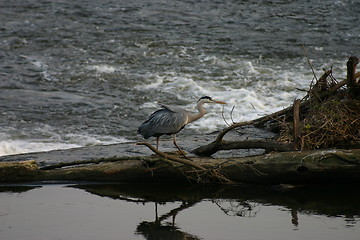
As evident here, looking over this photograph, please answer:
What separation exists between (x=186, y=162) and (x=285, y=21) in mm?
12745

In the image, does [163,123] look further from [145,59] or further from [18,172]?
[145,59]

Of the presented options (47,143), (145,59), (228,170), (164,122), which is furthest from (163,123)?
(145,59)

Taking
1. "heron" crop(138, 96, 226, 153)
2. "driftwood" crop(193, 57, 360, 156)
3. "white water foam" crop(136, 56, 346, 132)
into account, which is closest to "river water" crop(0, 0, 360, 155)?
"white water foam" crop(136, 56, 346, 132)

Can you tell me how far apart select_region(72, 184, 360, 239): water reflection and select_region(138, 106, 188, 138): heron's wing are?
4.26ft

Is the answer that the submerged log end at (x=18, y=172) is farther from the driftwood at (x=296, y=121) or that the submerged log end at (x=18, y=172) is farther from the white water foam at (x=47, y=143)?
the white water foam at (x=47, y=143)

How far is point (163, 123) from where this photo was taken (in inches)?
359

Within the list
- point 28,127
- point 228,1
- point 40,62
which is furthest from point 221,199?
point 228,1

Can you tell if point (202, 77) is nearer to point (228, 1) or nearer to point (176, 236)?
point (228, 1)

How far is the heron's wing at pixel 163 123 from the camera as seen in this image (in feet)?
29.9

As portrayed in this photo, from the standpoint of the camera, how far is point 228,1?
68.6ft

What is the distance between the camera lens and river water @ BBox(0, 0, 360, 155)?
524 inches

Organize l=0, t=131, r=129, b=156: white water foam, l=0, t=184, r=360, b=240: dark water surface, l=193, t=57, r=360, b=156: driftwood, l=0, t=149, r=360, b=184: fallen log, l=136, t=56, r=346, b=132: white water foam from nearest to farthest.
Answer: l=0, t=184, r=360, b=240: dark water surface
l=0, t=149, r=360, b=184: fallen log
l=193, t=57, r=360, b=156: driftwood
l=0, t=131, r=129, b=156: white water foam
l=136, t=56, r=346, b=132: white water foam

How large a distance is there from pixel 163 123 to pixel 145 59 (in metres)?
8.12

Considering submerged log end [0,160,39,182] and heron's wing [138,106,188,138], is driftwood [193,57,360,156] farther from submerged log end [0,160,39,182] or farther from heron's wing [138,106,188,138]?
submerged log end [0,160,39,182]
